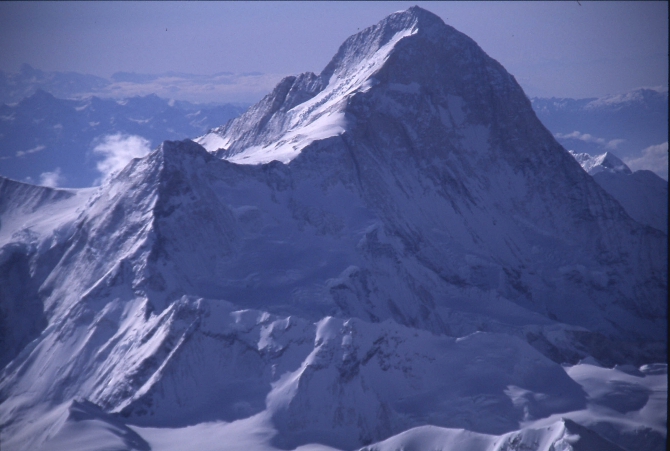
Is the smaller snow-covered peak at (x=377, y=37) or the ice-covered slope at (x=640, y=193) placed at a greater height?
the smaller snow-covered peak at (x=377, y=37)

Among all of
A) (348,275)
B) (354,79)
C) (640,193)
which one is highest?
(354,79)

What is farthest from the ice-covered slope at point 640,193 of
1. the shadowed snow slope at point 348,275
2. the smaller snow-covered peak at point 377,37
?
the smaller snow-covered peak at point 377,37

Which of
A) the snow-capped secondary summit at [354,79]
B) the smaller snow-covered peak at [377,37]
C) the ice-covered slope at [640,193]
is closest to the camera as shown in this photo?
the snow-capped secondary summit at [354,79]

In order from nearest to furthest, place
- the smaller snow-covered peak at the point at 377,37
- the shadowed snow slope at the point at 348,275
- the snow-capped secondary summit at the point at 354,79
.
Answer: the shadowed snow slope at the point at 348,275, the snow-capped secondary summit at the point at 354,79, the smaller snow-covered peak at the point at 377,37

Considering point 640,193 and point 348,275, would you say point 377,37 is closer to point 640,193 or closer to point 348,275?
point 348,275

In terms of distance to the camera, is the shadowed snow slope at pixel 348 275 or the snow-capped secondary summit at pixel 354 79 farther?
the snow-capped secondary summit at pixel 354 79

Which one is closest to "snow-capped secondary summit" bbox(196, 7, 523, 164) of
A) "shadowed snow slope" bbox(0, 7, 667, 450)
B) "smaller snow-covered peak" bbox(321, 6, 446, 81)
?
"smaller snow-covered peak" bbox(321, 6, 446, 81)

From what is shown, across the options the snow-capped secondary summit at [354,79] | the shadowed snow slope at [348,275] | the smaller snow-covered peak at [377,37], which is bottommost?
the shadowed snow slope at [348,275]

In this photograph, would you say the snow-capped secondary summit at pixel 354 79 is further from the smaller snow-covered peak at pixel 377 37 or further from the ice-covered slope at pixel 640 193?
the ice-covered slope at pixel 640 193

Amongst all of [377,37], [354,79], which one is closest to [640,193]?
[377,37]
